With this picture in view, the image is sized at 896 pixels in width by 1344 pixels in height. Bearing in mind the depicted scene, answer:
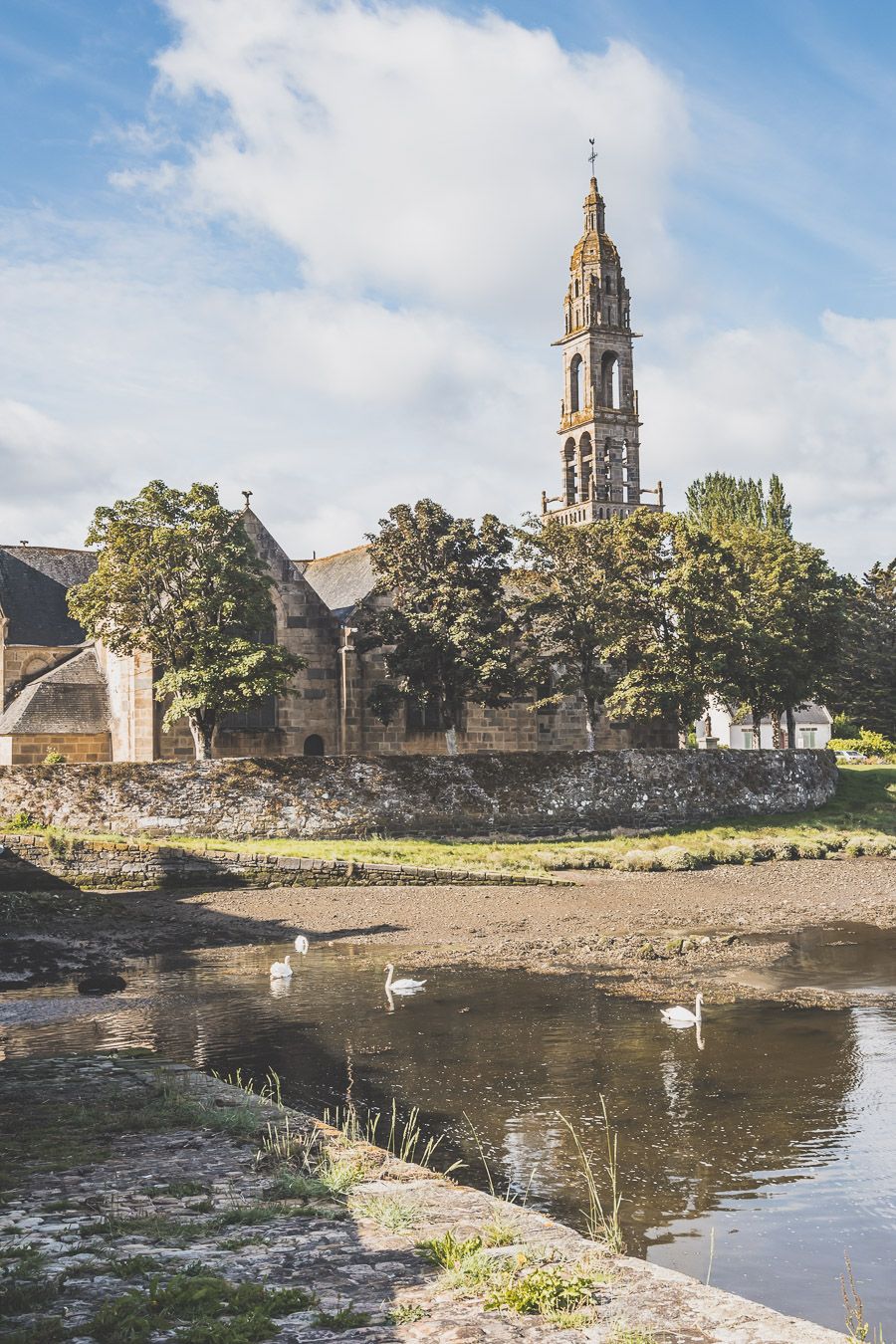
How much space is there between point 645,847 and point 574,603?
959 cm

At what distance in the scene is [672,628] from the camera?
4250cm

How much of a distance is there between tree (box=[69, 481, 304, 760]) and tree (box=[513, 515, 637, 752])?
9736 millimetres

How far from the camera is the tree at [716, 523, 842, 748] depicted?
1845 inches

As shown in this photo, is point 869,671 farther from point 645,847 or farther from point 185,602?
point 185,602

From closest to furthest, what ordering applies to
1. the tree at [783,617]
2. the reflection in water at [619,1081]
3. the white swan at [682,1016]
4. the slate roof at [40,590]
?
the reflection in water at [619,1081] < the white swan at [682,1016] < the tree at [783,617] < the slate roof at [40,590]

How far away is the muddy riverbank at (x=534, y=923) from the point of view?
805 inches

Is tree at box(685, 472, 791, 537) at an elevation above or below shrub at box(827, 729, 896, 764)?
above

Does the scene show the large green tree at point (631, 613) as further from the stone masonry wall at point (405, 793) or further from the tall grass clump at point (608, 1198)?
the tall grass clump at point (608, 1198)

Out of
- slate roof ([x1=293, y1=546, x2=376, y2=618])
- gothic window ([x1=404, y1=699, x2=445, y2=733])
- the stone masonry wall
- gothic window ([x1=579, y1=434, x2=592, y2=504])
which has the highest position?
gothic window ([x1=579, y1=434, x2=592, y2=504])

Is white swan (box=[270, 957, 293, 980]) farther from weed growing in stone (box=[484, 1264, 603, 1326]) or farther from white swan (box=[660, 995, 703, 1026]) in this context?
weed growing in stone (box=[484, 1264, 603, 1326])

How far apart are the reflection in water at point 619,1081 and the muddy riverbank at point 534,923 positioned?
2.05 meters

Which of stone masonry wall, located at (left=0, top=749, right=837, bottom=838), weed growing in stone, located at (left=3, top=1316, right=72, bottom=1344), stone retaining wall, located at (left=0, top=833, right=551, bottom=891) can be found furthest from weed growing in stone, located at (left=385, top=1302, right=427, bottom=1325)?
stone masonry wall, located at (left=0, top=749, right=837, bottom=838)

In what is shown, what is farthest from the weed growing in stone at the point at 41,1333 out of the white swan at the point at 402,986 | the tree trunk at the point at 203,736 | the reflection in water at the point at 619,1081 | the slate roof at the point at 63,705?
the slate roof at the point at 63,705

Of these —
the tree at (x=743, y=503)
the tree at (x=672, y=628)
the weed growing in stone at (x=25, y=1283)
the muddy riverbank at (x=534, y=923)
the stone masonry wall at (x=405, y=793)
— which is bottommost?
the muddy riverbank at (x=534, y=923)
